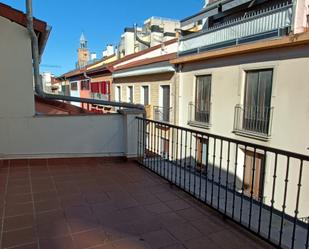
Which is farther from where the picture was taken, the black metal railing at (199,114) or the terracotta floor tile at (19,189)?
the black metal railing at (199,114)

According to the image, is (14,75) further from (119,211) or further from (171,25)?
(171,25)

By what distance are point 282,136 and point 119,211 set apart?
582cm

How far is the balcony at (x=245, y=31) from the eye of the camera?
22.4 feet

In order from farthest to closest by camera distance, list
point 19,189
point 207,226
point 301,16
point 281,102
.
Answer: point 281,102
point 301,16
point 19,189
point 207,226

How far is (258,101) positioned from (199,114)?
9.44 ft

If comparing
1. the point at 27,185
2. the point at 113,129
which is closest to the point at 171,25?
the point at 113,129

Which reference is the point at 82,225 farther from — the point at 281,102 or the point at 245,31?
the point at 245,31

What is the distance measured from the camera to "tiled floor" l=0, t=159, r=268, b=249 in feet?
6.93

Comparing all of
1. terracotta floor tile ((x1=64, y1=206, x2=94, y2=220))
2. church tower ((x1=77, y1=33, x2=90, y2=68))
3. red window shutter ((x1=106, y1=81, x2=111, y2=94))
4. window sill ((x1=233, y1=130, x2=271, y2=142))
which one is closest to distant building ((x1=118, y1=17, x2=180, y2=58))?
red window shutter ((x1=106, y1=81, x2=111, y2=94))

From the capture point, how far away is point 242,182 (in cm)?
282

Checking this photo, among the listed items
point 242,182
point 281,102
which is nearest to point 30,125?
point 242,182

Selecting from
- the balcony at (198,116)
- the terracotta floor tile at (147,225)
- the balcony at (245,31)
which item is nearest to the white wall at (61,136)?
the terracotta floor tile at (147,225)

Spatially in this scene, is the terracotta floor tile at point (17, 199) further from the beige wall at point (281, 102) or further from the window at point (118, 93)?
the window at point (118, 93)

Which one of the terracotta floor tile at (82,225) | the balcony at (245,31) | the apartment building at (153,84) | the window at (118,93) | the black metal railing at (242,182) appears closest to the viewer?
the black metal railing at (242,182)
